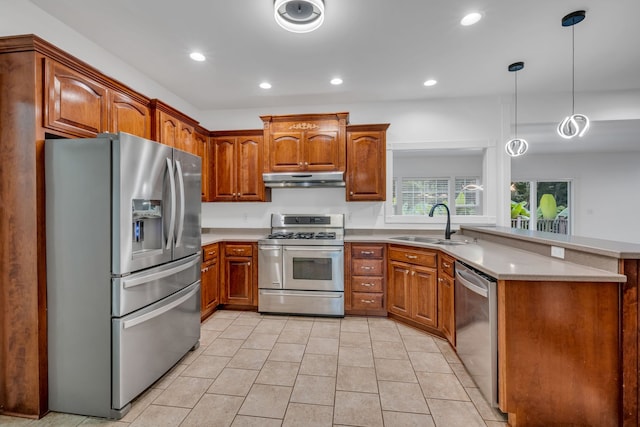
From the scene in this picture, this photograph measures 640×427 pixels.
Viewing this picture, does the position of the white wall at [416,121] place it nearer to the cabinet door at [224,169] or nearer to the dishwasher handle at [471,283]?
the cabinet door at [224,169]

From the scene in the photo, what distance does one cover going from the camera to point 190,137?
11.2 ft

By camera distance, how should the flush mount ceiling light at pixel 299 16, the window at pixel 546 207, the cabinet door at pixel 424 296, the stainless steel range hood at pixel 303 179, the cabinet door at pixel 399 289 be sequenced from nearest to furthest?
1. the flush mount ceiling light at pixel 299 16
2. the cabinet door at pixel 424 296
3. the cabinet door at pixel 399 289
4. the stainless steel range hood at pixel 303 179
5. the window at pixel 546 207

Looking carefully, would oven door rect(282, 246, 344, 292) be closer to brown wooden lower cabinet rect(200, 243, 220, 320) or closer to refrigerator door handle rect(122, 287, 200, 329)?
brown wooden lower cabinet rect(200, 243, 220, 320)

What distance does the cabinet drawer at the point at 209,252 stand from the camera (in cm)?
315

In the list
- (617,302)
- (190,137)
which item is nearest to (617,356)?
(617,302)

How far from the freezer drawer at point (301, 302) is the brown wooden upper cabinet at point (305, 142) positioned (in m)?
1.53

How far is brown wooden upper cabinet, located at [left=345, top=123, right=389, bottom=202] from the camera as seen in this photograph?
3621 millimetres

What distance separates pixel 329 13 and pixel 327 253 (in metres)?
2.29

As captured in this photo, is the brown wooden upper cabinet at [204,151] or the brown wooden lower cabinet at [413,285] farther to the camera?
the brown wooden upper cabinet at [204,151]

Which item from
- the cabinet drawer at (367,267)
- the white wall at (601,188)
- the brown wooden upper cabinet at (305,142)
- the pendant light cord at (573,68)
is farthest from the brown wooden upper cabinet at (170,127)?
the white wall at (601,188)

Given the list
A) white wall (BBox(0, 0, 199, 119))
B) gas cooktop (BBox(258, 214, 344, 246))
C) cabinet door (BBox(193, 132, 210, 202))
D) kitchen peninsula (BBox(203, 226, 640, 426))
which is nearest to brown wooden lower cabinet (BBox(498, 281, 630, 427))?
kitchen peninsula (BBox(203, 226, 640, 426))

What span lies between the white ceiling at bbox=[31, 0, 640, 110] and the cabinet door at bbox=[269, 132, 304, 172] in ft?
1.78

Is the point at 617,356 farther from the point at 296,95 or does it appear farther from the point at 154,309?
the point at 296,95

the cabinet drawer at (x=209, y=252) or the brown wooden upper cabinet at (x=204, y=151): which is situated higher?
the brown wooden upper cabinet at (x=204, y=151)
